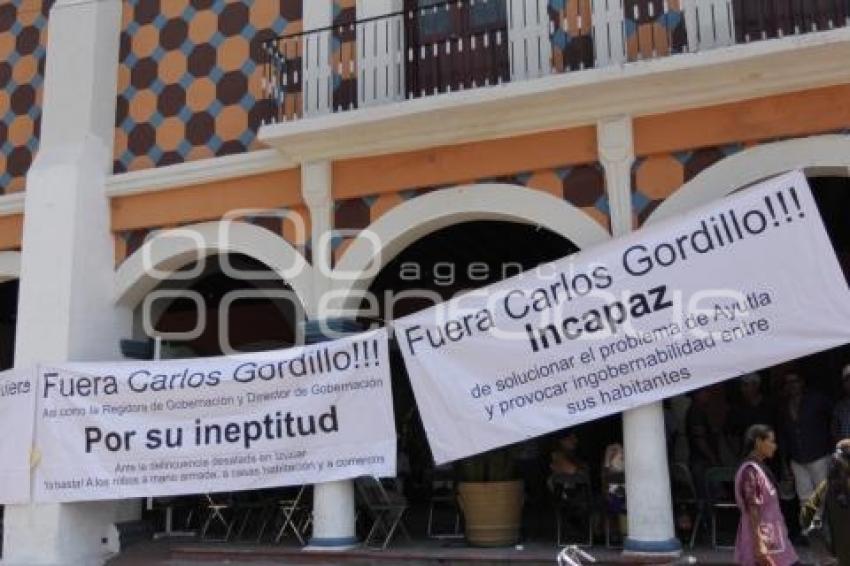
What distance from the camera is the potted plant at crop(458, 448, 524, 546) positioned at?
838 centimetres

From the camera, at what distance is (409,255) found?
1118 centimetres

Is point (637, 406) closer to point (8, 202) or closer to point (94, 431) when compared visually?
point (94, 431)

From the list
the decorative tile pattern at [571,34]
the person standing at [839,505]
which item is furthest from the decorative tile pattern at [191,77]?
the person standing at [839,505]

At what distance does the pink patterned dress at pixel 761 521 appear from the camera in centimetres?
575

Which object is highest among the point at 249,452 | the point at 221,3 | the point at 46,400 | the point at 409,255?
the point at 221,3

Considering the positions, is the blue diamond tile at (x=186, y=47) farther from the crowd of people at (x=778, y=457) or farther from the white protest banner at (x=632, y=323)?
the crowd of people at (x=778, y=457)

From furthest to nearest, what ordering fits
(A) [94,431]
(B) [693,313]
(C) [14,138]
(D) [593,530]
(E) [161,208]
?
(C) [14,138] → (E) [161,208] → (A) [94,431] → (D) [593,530] → (B) [693,313]

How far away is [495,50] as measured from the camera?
8688 millimetres

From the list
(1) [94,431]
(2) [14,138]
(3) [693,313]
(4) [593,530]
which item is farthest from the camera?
(2) [14,138]

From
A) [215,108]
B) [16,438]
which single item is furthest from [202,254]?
[16,438]

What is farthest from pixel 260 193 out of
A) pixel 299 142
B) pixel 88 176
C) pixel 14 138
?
pixel 14 138

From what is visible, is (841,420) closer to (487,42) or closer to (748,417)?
(748,417)

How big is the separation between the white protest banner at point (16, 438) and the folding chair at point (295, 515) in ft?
7.84

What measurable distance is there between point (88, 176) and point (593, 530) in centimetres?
599
